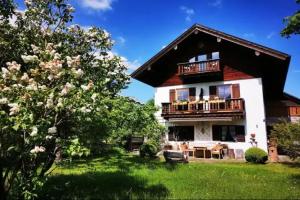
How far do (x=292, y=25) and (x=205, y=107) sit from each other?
9137 millimetres

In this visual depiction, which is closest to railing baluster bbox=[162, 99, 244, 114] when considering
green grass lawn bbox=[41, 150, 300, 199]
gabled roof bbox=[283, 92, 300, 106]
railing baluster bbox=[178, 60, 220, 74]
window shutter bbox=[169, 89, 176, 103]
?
window shutter bbox=[169, 89, 176, 103]

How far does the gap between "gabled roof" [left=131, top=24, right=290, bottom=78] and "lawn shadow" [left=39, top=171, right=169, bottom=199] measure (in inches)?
561

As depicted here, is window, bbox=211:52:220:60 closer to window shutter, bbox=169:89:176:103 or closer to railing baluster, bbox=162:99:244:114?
railing baluster, bbox=162:99:244:114

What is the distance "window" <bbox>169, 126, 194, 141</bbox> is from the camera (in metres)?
24.6

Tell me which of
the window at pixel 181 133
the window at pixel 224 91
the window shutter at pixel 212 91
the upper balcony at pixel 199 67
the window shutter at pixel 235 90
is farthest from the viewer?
the window at pixel 181 133

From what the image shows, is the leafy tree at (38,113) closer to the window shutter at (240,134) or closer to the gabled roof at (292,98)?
the window shutter at (240,134)

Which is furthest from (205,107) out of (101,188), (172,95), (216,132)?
(101,188)

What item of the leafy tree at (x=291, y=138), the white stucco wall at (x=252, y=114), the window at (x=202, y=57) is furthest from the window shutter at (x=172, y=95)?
the leafy tree at (x=291, y=138)

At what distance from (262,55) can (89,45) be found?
12.7 meters

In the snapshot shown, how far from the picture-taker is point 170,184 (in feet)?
34.5

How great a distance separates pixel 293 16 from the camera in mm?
16484

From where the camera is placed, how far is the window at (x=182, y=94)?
82.2 ft

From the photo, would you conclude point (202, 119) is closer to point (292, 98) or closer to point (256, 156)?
point (256, 156)

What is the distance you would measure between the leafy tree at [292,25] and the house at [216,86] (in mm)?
3232
